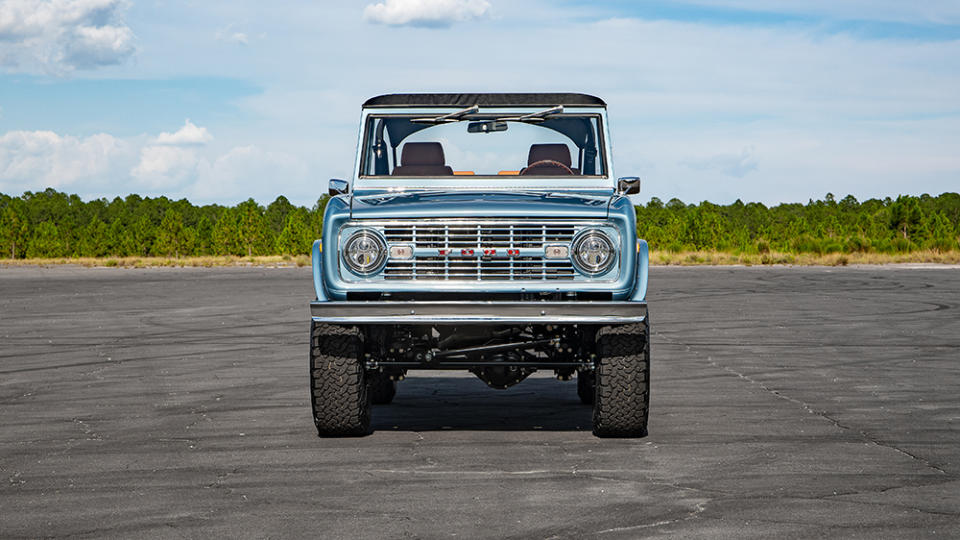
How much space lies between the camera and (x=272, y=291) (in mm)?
32156

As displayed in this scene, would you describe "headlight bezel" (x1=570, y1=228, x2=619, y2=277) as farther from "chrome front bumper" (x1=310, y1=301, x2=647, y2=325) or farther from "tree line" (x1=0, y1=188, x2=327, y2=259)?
"tree line" (x1=0, y1=188, x2=327, y2=259)

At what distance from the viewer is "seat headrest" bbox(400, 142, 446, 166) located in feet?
32.2

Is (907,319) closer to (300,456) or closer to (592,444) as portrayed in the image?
(592,444)

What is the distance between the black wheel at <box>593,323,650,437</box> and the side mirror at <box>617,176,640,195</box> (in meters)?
1.45

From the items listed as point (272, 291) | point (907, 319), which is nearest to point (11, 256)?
point (272, 291)

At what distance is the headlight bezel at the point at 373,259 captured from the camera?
7.86 meters

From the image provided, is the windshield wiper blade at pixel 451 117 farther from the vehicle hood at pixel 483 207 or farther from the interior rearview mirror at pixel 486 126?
the vehicle hood at pixel 483 207

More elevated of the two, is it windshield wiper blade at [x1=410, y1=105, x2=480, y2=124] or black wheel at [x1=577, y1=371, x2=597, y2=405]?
windshield wiper blade at [x1=410, y1=105, x2=480, y2=124]

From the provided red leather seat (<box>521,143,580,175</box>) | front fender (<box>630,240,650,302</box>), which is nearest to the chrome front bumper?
front fender (<box>630,240,650,302</box>)

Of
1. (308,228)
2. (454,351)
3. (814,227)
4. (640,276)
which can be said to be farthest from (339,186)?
(814,227)

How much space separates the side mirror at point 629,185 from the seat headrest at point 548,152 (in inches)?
32.8

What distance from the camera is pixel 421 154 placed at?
32.2ft

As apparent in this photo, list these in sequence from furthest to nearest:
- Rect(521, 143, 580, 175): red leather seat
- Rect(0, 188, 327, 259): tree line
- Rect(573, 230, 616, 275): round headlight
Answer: Rect(0, 188, 327, 259): tree line < Rect(521, 143, 580, 175): red leather seat < Rect(573, 230, 616, 275): round headlight

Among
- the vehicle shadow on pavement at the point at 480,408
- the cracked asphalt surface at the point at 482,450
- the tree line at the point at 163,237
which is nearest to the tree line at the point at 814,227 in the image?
the tree line at the point at 163,237
